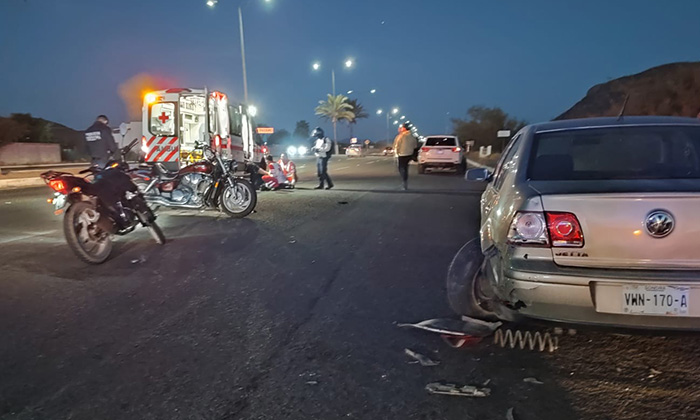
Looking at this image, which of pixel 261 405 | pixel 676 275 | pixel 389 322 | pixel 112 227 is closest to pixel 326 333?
pixel 389 322

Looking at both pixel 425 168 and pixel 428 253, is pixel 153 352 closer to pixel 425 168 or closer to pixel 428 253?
pixel 428 253

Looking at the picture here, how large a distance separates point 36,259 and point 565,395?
20.4ft

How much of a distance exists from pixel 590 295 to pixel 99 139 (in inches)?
419

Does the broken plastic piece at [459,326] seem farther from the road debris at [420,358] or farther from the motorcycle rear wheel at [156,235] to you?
the motorcycle rear wheel at [156,235]

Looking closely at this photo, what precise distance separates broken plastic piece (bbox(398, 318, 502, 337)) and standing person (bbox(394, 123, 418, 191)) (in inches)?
454

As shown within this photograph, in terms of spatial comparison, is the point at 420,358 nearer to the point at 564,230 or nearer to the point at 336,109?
the point at 564,230

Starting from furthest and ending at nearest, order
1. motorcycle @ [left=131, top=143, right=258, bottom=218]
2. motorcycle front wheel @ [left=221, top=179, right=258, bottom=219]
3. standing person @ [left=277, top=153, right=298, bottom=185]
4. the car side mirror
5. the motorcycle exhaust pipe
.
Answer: standing person @ [left=277, top=153, right=298, bottom=185], motorcycle front wheel @ [left=221, top=179, right=258, bottom=219], the motorcycle exhaust pipe, motorcycle @ [left=131, top=143, right=258, bottom=218], the car side mirror

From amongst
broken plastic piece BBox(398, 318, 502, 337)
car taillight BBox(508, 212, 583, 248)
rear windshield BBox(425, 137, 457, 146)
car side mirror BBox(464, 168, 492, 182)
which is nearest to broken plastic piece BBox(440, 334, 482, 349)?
broken plastic piece BBox(398, 318, 502, 337)

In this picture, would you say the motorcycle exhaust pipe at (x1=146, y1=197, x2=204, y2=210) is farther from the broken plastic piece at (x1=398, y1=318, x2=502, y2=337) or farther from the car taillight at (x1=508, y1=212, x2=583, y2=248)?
the car taillight at (x1=508, y1=212, x2=583, y2=248)

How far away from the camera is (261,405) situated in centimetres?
304

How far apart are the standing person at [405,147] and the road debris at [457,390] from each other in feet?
41.1

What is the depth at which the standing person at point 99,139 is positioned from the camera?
11.3 metres

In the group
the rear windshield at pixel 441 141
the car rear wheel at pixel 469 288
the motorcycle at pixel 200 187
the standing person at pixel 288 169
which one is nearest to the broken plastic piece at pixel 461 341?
the car rear wheel at pixel 469 288

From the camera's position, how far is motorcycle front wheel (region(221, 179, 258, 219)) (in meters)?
9.95
